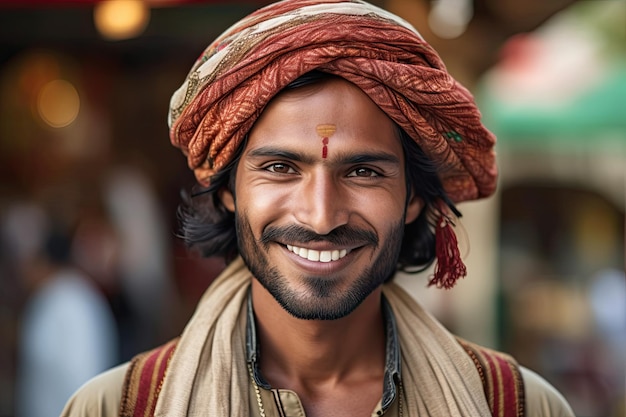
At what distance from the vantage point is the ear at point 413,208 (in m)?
3.01

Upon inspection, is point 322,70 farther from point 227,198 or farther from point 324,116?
point 227,198

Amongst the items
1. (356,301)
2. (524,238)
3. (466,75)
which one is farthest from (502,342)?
(356,301)

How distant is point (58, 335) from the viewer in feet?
22.1

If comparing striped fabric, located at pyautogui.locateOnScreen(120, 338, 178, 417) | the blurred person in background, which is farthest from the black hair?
the blurred person in background

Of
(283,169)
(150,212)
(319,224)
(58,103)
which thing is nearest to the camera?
(319,224)

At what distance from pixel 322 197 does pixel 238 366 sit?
532 millimetres

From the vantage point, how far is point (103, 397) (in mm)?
2754

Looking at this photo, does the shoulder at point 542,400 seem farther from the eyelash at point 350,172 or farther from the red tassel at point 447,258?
the eyelash at point 350,172

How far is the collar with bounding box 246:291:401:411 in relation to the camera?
9.07 ft

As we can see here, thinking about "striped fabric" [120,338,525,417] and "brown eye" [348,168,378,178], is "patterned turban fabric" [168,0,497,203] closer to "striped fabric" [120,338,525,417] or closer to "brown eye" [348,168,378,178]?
"brown eye" [348,168,378,178]

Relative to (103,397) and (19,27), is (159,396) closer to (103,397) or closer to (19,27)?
(103,397)

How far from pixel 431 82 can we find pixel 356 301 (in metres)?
0.63

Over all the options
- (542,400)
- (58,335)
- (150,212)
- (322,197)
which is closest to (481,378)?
(542,400)

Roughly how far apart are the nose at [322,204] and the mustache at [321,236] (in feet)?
0.07
